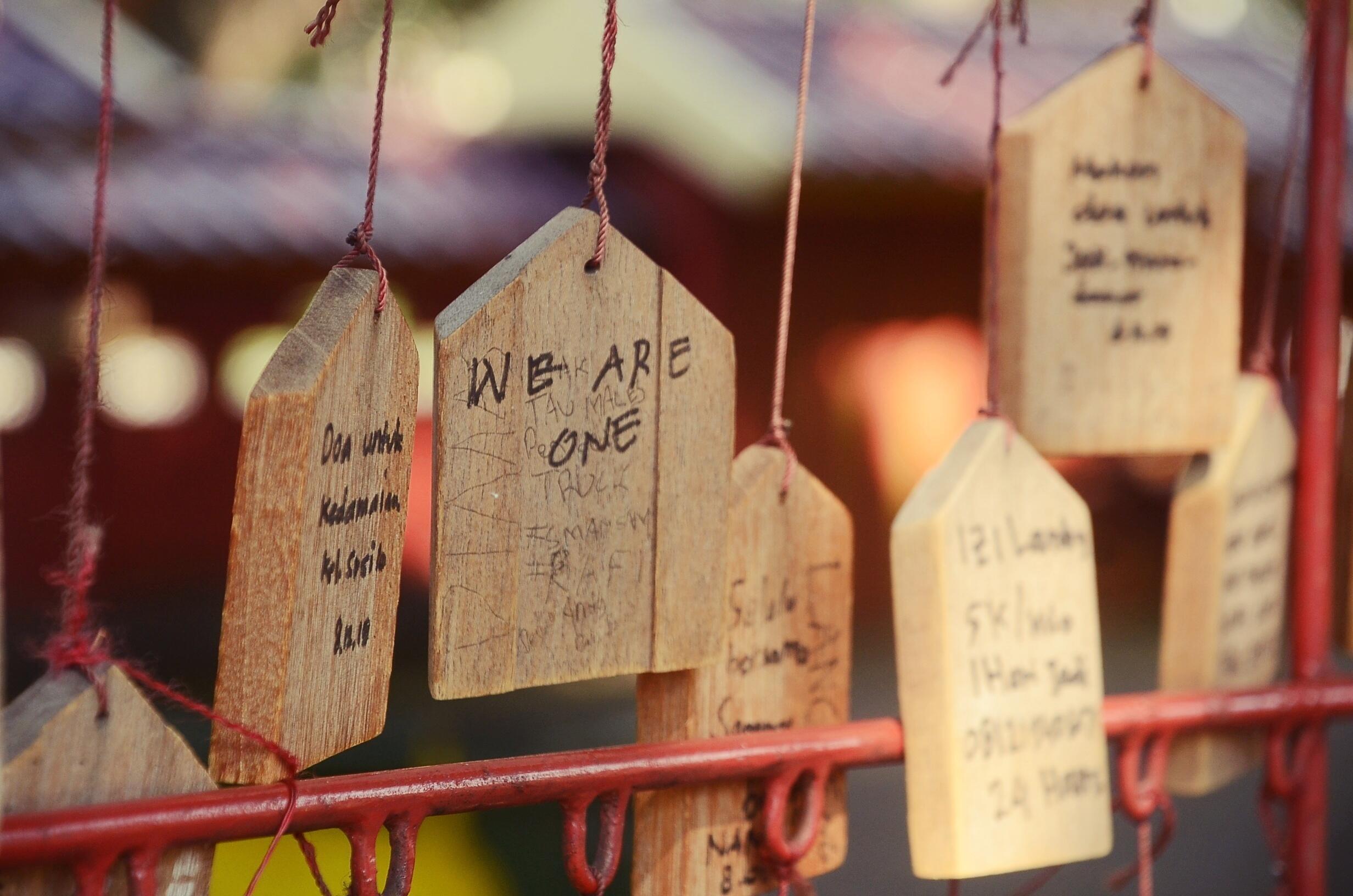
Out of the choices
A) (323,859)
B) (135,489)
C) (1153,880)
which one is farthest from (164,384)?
(1153,880)

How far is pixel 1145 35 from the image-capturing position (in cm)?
88

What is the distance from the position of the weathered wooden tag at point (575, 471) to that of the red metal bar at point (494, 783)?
0.06 metres

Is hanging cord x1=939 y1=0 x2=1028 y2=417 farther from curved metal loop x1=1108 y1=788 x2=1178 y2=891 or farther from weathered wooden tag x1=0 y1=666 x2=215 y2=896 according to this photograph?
weathered wooden tag x1=0 y1=666 x2=215 y2=896

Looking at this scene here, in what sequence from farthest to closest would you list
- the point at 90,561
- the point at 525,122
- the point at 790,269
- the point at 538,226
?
the point at 525,122 < the point at 538,226 < the point at 790,269 < the point at 90,561

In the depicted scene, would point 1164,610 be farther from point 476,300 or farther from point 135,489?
point 135,489

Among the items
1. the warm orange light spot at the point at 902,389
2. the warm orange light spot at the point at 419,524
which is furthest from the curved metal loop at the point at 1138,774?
the warm orange light spot at the point at 902,389

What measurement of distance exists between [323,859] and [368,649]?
2.04m

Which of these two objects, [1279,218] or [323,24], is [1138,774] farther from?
A: [323,24]

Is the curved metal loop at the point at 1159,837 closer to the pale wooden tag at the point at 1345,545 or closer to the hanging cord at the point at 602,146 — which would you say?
the pale wooden tag at the point at 1345,545

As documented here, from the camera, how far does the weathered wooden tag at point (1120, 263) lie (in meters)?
0.84

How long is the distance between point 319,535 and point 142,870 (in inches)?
7.5

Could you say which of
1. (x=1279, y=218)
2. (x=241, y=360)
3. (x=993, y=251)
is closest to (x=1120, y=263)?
(x=993, y=251)

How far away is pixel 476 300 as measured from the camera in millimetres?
624

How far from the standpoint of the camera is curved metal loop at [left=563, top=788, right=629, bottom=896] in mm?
713
